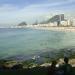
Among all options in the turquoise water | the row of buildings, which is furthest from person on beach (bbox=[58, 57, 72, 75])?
the row of buildings

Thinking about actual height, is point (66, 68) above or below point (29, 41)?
below

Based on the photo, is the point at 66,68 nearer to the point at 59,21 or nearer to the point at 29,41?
the point at 29,41

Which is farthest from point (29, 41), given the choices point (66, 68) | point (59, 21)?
point (66, 68)

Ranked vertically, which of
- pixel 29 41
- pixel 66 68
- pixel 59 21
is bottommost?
pixel 66 68

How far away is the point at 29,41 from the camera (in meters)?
6.66

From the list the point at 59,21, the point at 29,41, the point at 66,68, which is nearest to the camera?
the point at 66,68

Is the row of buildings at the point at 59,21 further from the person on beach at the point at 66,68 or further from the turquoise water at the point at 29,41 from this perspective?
the person on beach at the point at 66,68

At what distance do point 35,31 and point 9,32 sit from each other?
721mm

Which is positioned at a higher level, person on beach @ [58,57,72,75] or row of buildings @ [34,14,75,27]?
row of buildings @ [34,14,75,27]

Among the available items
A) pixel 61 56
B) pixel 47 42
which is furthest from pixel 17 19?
pixel 61 56

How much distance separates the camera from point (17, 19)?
6.74 m

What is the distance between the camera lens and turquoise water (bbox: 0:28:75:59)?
6395 millimetres

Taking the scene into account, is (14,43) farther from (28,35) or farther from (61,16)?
(61,16)

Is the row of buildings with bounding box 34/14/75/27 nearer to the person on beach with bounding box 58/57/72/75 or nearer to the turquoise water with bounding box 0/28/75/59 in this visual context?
the turquoise water with bounding box 0/28/75/59
